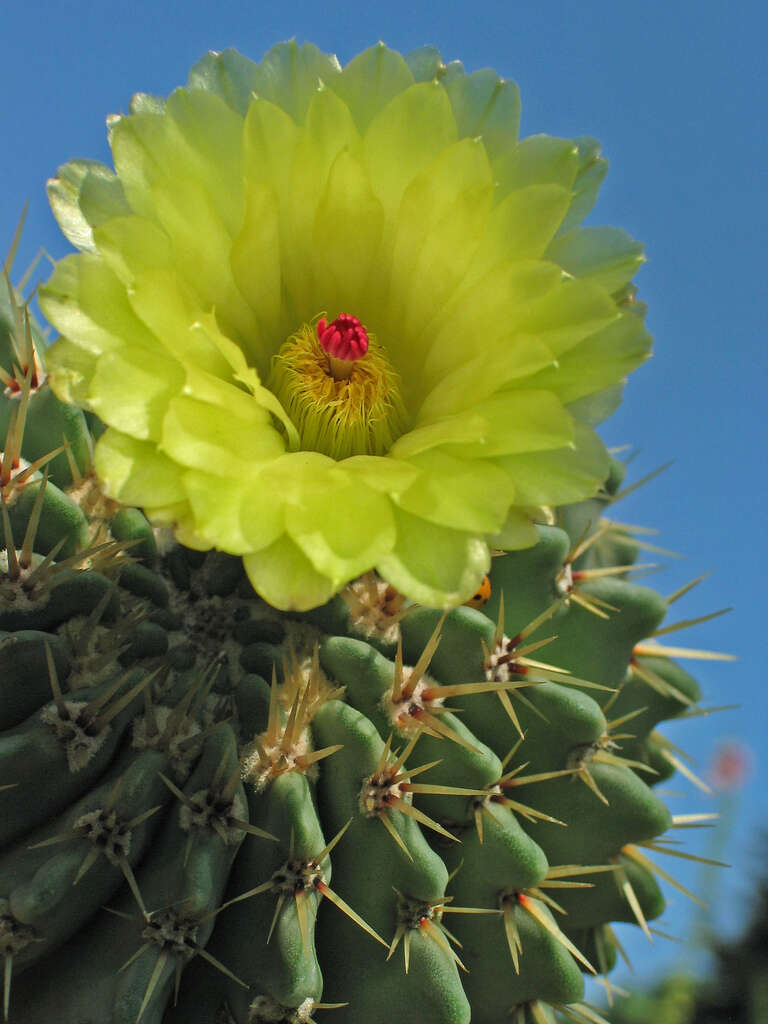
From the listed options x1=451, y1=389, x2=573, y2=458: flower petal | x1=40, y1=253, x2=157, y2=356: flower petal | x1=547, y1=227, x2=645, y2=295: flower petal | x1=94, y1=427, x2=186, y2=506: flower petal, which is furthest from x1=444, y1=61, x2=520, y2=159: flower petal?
x1=94, y1=427, x2=186, y2=506: flower petal

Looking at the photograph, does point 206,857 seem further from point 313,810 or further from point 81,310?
point 81,310

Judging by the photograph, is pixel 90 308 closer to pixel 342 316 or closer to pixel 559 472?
pixel 342 316

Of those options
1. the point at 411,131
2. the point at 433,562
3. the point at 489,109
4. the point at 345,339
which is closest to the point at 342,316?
the point at 345,339

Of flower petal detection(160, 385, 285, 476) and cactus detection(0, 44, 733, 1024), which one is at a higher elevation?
flower petal detection(160, 385, 285, 476)

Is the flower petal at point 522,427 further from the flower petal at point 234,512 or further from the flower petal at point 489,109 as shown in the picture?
the flower petal at point 489,109

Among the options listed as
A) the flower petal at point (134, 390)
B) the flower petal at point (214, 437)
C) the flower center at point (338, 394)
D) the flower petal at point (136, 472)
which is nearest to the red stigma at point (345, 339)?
the flower center at point (338, 394)

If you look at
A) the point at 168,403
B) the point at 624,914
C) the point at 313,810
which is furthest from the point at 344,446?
the point at 624,914

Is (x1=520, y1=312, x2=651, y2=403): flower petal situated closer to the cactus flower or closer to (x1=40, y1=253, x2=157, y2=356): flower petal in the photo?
the cactus flower
